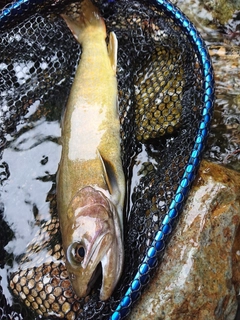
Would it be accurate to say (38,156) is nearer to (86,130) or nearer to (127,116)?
(86,130)

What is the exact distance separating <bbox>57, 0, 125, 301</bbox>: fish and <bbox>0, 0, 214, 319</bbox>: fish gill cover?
0.11m

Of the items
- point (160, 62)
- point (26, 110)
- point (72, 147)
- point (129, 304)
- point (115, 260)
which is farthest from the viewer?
point (26, 110)

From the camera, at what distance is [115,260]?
2.37 m

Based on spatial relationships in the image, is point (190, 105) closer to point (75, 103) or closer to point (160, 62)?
point (160, 62)

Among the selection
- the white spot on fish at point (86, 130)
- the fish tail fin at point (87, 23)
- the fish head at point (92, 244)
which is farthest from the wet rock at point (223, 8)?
the fish head at point (92, 244)

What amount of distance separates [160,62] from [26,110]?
1.19 metres

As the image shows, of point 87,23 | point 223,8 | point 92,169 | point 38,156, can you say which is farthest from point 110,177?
point 223,8

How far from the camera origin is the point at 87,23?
3145 millimetres

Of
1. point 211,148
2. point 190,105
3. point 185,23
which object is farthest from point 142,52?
point 211,148

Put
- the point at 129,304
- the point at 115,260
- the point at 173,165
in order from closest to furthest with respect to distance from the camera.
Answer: the point at 129,304 < the point at 115,260 < the point at 173,165

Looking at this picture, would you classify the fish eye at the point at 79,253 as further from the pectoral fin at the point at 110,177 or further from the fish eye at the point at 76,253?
the pectoral fin at the point at 110,177

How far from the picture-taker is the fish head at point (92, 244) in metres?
2.35

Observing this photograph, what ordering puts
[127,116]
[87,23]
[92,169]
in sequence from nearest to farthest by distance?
1. [92,169]
2. [127,116]
3. [87,23]

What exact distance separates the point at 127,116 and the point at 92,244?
Result: 1.07 m
